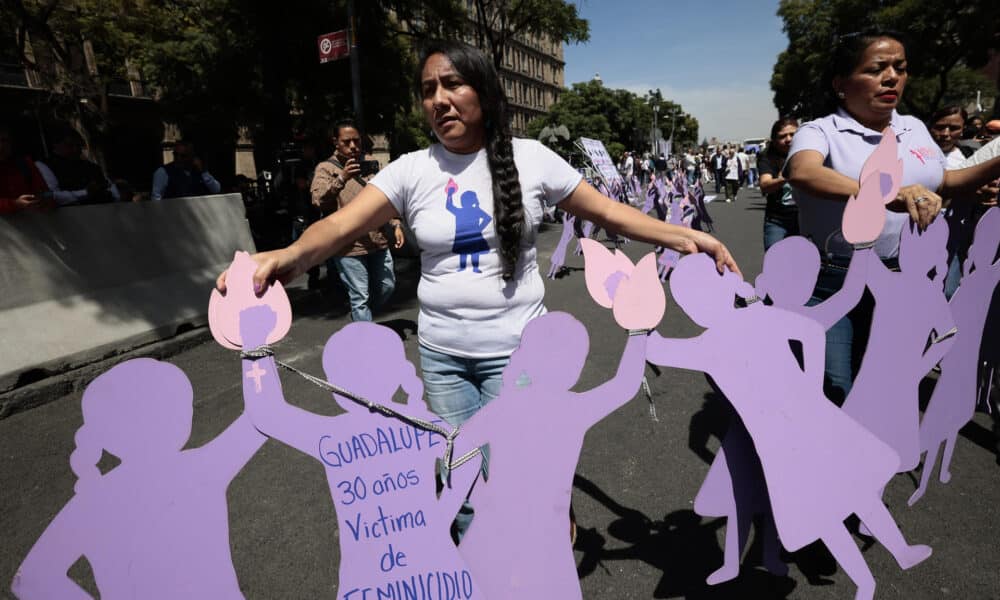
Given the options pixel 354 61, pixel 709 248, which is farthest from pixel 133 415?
pixel 354 61

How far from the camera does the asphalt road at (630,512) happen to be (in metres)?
1.96

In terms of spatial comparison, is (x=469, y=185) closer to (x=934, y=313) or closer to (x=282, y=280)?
(x=282, y=280)

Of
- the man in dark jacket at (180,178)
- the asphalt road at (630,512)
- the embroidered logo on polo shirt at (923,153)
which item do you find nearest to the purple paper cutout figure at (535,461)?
the asphalt road at (630,512)

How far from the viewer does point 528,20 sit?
15047 mm

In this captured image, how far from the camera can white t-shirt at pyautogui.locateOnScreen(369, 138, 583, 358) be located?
1.57 meters

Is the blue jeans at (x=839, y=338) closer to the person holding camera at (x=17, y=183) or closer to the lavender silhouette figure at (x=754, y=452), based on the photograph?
the lavender silhouette figure at (x=754, y=452)

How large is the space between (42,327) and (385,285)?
8.47 feet

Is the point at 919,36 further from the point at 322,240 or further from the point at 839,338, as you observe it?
the point at 322,240

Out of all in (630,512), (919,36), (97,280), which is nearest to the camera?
(630,512)

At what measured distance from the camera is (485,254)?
5.21 ft

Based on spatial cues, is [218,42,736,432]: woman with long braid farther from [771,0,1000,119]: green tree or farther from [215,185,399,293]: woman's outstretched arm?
[771,0,1000,119]: green tree

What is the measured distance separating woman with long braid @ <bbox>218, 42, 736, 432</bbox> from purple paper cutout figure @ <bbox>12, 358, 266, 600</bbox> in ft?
1.93

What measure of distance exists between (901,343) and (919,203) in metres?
0.47

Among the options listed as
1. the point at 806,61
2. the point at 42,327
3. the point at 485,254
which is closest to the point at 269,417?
the point at 485,254
